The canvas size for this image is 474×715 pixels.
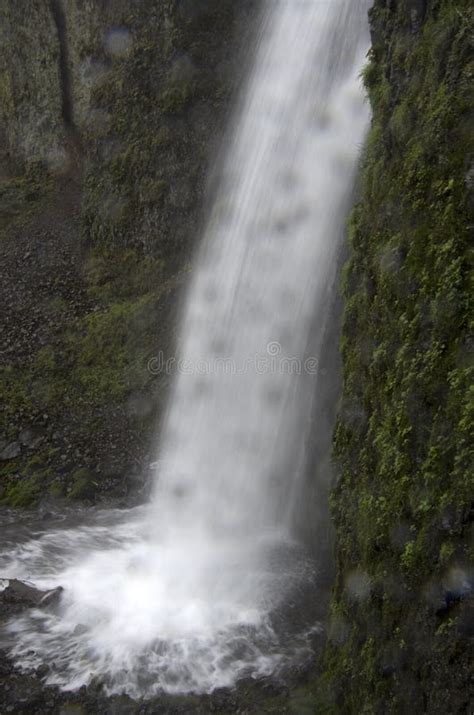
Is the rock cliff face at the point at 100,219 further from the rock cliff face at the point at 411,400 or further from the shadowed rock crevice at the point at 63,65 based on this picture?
the rock cliff face at the point at 411,400

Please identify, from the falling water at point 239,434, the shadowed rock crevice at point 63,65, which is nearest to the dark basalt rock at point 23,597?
the falling water at point 239,434

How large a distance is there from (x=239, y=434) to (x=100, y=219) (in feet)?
26.4

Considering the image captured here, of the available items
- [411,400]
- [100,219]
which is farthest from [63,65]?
[411,400]

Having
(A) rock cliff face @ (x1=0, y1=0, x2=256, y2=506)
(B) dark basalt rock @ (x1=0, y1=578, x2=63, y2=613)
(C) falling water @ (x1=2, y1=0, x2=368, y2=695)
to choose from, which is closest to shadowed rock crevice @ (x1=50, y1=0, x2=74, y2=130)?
(A) rock cliff face @ (x1=0, y1=0, x2=256, y2=506)

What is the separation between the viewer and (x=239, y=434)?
1145cm

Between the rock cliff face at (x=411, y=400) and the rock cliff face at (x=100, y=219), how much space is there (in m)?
7.08

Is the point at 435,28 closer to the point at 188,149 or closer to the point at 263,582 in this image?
the point at 263,582

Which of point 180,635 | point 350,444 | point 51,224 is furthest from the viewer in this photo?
point 51,224

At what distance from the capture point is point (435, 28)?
590cm

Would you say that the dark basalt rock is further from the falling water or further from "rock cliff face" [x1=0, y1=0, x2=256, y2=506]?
"rock cliff face" [x1=0, y1=0, x2=256, y2=506]

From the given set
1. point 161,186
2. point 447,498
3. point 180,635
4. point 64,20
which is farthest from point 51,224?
point 447,498

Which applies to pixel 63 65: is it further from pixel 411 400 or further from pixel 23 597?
pixel 411 400

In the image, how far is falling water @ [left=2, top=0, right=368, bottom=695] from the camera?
25.3ft

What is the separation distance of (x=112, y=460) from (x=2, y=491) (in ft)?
7.30
